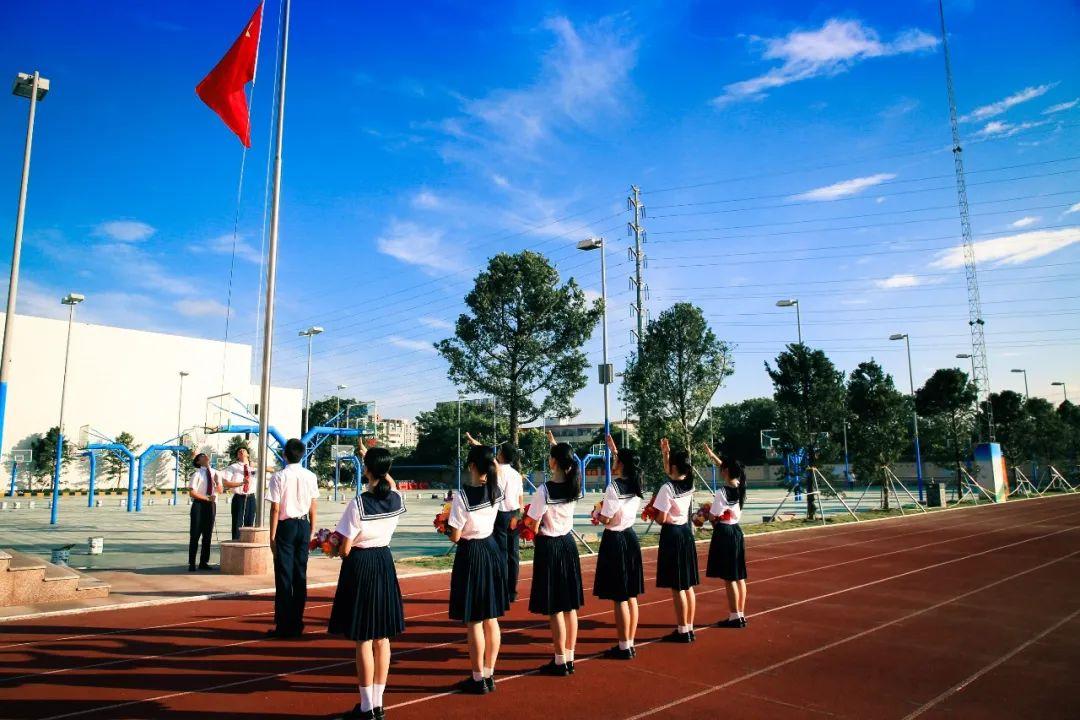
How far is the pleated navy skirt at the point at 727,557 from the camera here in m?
7.79

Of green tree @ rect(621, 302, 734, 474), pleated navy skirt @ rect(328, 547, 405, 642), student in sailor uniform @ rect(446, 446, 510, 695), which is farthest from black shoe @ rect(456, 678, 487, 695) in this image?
green tree @ rect(621, 302, 734, 474)

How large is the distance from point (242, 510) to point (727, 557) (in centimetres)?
877

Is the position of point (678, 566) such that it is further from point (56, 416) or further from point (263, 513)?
point (56, 416)

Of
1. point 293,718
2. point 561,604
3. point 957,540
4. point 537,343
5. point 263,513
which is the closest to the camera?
point 293,718

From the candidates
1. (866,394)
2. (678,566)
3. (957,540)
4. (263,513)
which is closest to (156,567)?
(263,513)

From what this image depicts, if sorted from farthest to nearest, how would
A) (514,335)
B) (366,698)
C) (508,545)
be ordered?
(514,335) < (508,545) < (366,698)

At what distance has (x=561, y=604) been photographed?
591 centimetres

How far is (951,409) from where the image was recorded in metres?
39.2

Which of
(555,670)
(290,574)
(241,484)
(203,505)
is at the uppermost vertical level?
(241,484)

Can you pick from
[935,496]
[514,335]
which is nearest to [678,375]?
[514,335]

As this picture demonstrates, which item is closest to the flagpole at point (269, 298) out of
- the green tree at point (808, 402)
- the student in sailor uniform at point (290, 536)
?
the student in sailor uniform at point (290, 536)

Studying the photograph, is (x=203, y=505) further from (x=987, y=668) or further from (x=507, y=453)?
(x=987, y=668)

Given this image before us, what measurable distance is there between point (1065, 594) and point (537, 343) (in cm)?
1268

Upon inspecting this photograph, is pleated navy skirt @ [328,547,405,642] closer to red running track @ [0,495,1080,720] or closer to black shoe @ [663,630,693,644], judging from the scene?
red running track @ [0,495,1080,720]
